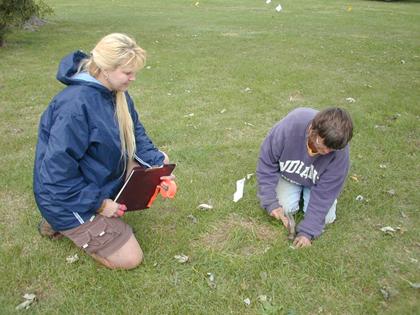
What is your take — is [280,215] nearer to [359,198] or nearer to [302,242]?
[302,242]

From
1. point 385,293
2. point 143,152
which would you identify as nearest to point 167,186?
point 143,152

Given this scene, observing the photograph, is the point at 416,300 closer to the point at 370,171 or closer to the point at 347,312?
the point at 347,312

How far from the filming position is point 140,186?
3102 millimetres

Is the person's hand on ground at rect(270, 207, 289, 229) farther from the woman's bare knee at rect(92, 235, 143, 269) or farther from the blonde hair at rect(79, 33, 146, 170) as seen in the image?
the blonde hair at rect(79, 33, 146, 170)

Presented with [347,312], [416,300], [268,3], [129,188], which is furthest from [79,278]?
[268,3]

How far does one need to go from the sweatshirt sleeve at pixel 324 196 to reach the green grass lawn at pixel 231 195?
157 millimetres

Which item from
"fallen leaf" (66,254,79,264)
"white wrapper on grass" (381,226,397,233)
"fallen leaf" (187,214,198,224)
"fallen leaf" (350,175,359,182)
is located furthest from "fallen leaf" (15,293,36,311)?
"fallen leaf" (350,175,359,182)

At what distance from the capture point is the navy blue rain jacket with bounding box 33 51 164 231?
268 centimetres

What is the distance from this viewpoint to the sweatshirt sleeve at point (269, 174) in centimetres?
351

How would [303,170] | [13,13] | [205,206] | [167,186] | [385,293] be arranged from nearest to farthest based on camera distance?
[385,293]
[167,186]
[303,170]
[205,206]
[13,13]

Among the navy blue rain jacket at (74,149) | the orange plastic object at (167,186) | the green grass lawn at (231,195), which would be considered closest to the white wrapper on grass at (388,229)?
the green grass lawn at (231,195)

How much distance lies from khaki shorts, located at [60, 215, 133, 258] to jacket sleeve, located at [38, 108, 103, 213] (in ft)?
0.48

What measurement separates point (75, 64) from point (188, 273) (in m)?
1.61

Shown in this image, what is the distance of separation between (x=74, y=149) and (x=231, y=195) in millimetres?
1745
